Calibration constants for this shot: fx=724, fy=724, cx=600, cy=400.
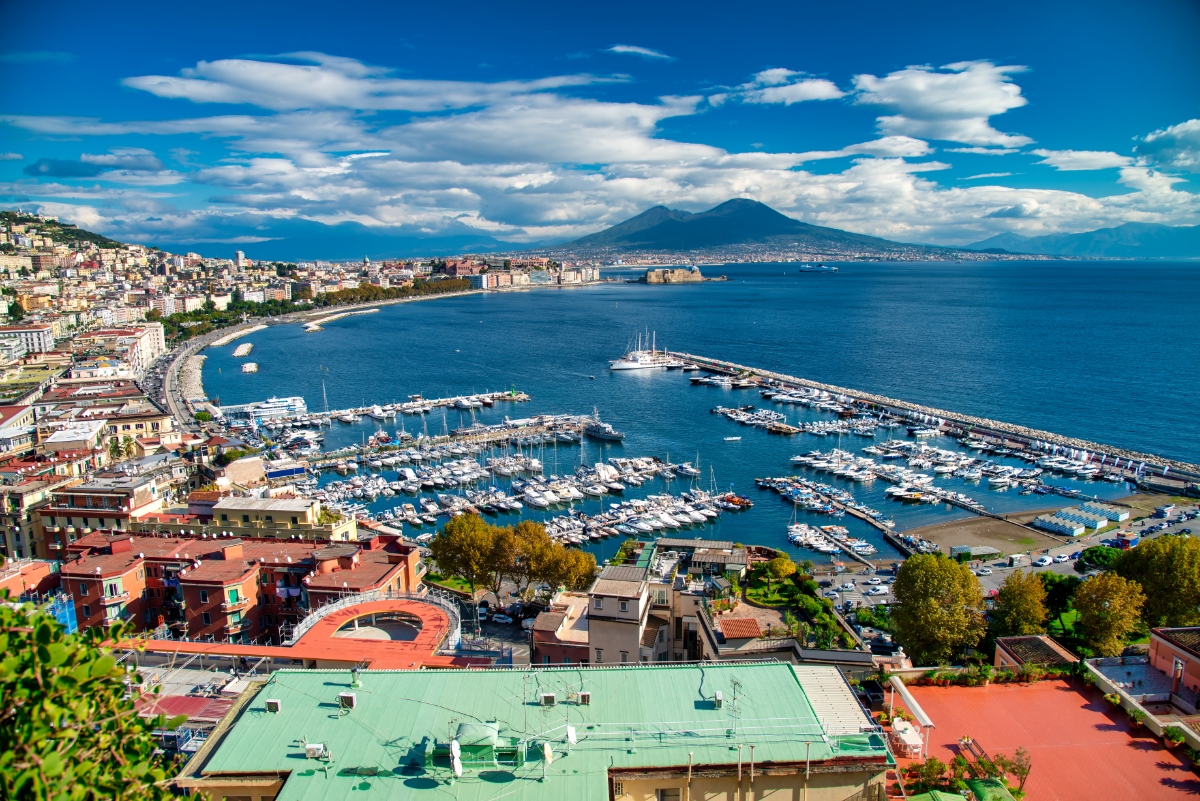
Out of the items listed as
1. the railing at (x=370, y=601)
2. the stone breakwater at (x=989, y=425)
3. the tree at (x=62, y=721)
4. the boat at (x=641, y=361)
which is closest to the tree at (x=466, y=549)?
the railing at (x=370, y=601)

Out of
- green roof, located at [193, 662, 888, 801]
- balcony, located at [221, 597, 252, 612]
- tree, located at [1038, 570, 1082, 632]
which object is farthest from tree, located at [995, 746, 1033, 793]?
balcony, located at [221, 597, 252, 612]

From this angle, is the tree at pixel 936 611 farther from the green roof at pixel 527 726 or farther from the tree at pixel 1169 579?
the green roof at pixel 527 726

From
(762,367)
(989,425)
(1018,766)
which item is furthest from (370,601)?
(762,367)

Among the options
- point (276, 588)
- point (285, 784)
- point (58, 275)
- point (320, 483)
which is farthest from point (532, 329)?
point (285, 784)

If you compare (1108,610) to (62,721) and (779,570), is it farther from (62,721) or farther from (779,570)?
(62,721)

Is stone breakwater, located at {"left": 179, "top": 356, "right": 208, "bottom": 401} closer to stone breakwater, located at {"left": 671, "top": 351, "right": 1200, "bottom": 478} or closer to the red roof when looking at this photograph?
stone breakwater, located at {"left": 671, "top": 351, "right": 1200, "bottom": 478}
